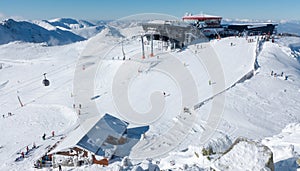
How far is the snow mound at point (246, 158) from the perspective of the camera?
8.44 m

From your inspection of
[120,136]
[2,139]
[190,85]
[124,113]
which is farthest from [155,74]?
[2,139]

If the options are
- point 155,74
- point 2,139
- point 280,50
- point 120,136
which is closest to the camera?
point 120,136

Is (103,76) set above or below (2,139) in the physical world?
above

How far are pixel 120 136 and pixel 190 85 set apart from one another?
13617 millimetres

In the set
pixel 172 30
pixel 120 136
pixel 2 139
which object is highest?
pixel 172 30

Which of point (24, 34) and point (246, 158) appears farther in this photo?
point (24, 34)

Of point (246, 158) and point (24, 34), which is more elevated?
point (24, 34)

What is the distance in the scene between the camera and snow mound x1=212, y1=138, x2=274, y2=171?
27.7 feet

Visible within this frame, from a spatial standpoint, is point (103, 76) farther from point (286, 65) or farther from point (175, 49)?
point (286, 65)

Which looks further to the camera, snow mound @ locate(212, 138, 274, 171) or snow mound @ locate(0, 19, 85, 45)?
snow mound @ locate(0, 19, 85, 45)

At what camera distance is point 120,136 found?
19.3m

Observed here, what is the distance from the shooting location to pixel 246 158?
872cm

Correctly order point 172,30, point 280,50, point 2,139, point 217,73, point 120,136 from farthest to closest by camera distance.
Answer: point 172,30, point 280,50, point 217,73, point 2,139, point 120,136

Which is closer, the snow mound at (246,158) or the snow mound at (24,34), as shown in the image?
the snow mound at (246,158)
